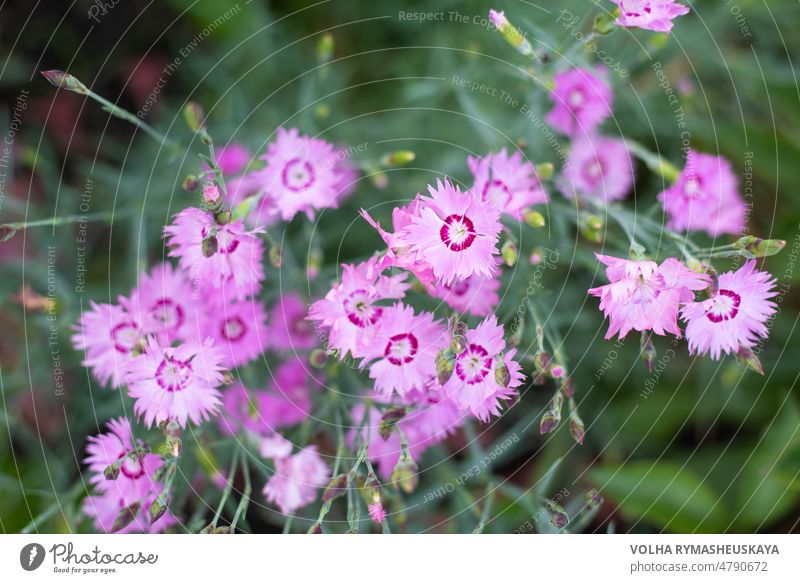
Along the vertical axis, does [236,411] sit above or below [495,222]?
below

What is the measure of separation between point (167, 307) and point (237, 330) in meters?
0.23

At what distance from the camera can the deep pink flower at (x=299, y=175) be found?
82.3 inches

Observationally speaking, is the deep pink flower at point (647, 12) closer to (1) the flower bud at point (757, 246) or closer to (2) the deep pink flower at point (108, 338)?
(1) the flower bud at point (757, 246)

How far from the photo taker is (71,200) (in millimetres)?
3174

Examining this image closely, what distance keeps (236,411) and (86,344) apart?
56 cm

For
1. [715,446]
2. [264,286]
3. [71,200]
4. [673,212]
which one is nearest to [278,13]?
[71,200]

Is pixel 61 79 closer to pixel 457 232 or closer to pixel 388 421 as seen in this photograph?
pixel 457 232

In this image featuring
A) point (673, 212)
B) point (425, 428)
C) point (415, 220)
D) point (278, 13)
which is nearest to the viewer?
point (415, 220)

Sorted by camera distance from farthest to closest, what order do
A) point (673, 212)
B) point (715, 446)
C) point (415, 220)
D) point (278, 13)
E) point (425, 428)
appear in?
1. point (278, 13)
2. point (715, 446)
3. point (673, 212)
4. point (425, 428)
5. point (415, 220)

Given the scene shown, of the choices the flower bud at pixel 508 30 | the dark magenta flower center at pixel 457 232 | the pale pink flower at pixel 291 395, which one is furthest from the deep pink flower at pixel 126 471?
the flower bud at pixel 508 30

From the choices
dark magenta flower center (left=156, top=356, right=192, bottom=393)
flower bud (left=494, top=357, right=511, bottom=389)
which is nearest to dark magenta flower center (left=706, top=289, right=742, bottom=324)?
flower bud (left=494, top=357, right=511, bottom=389)

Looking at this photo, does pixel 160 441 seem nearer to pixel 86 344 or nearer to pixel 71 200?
pixel 86 344
